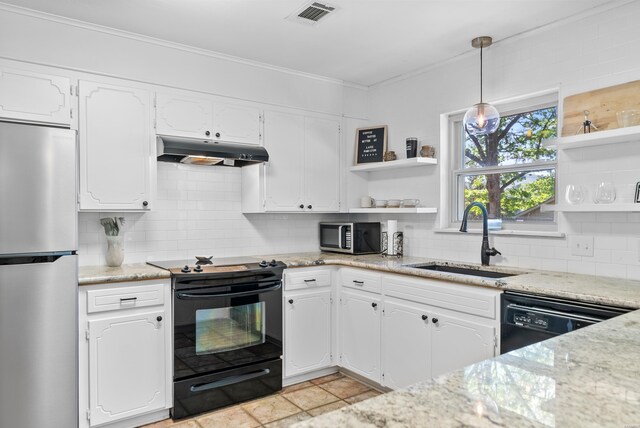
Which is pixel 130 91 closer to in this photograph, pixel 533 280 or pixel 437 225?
pixel 437 225

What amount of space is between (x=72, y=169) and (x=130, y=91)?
2.97 ft

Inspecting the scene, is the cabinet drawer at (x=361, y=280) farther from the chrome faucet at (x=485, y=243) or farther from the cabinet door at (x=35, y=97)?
the cabinet door at (x=35, y=97)

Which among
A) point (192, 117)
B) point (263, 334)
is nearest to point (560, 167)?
point (263, 334)

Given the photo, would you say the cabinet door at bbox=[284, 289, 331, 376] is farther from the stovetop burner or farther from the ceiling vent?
the ceiling vent

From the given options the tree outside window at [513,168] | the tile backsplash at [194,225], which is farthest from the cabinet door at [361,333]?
the tree outside window at [513,168]

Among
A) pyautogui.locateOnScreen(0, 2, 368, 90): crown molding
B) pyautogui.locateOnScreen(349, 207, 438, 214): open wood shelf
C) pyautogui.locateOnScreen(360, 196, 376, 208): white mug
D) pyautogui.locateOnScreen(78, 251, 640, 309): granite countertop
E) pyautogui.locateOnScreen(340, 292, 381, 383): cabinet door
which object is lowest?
pyautogui.locateOnScreen(340, 292, 381, 383): cabinet door

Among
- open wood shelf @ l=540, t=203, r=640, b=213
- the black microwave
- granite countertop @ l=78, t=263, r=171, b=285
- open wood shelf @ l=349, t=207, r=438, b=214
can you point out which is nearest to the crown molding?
open wood shelf @ l=349, t=207, r=438, b=214

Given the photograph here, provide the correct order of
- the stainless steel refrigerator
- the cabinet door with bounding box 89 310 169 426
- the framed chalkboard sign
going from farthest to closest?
the framed chalkboard sign → the cabinet door with bounding box 89 310 169 426 → the stainless steel refrigerator

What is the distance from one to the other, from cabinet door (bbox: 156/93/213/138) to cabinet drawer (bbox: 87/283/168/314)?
3.70 feet

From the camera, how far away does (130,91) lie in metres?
3.06

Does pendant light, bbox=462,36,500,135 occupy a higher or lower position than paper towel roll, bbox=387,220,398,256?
higher

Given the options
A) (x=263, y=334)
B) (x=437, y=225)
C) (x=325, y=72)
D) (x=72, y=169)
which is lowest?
(x=263, y=334)

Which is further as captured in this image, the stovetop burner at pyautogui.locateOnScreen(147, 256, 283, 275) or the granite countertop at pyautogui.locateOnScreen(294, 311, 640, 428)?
the stovetop burner at pyautogui.locateOnScreen(147, 256, 283, 275)

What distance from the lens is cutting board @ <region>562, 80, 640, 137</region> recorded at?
8.30ft
